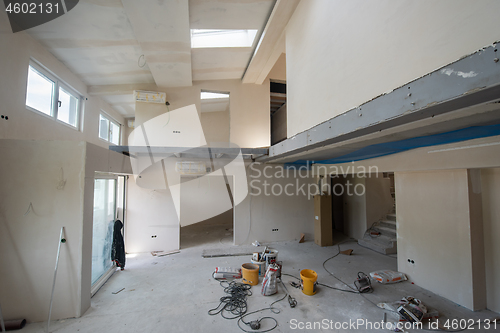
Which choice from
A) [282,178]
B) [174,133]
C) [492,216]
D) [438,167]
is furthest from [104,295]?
[492,216]

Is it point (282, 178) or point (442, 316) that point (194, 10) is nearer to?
point (282, 178)

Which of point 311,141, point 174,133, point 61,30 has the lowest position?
point 311,141

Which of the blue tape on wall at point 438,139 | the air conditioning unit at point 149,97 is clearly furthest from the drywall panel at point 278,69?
the blue tape on wall at point 438,139

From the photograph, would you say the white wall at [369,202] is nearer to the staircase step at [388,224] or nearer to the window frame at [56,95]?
the staircase step at [388,224]

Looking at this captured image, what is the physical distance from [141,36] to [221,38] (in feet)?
5.59

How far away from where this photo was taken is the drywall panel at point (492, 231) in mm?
2947

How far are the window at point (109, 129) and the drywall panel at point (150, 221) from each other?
2.16m

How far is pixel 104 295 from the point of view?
11.2 ft

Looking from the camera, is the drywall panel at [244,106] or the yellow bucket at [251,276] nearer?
the yellow bucket at [251,276]

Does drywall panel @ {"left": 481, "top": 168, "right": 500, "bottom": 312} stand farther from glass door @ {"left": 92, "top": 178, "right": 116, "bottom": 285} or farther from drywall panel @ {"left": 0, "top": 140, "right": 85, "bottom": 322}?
glass door @ {"left": 92, "top": 178, "right": 116, "bottom": 285}

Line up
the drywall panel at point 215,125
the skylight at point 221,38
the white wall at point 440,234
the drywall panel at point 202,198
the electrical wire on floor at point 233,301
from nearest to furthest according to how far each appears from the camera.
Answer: the electrical wire on floor at point 233,301, the white wall at point 440,234, the skylight at point 221,38, the drywall panel at point 202,198, the drywall panel at point 215,125

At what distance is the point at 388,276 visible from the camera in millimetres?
3818

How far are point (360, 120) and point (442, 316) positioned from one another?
9.84 ft

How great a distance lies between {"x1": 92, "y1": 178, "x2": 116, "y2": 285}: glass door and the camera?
3670 millimetres
